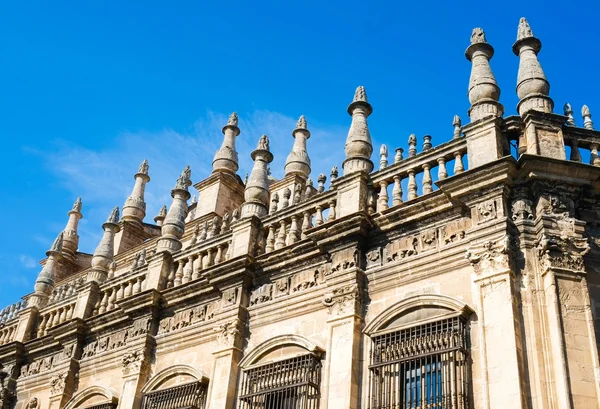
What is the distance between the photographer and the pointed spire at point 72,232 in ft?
81.7

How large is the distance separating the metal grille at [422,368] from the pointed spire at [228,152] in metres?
10.7

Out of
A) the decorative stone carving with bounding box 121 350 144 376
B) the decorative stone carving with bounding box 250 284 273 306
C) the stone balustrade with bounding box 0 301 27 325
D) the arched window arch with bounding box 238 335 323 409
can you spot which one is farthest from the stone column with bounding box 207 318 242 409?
the stone balustrade with bounding box 0 301 27 325

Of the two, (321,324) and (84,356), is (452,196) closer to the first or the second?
(321,324)

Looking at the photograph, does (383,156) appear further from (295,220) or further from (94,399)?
(94,399)

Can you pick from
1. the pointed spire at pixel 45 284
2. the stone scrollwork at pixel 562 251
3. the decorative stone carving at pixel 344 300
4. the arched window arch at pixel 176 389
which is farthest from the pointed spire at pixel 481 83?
the pointed spire at pixel 45 284

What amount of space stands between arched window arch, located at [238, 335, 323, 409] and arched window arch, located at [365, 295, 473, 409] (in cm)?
105

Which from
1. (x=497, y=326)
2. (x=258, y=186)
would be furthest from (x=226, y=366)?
(x=497, y=326)

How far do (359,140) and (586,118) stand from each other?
3.74m

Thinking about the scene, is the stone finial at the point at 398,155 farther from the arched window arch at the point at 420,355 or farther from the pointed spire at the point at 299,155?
the pointed spire at the point at 299,155

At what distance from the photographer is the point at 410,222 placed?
1203 cm

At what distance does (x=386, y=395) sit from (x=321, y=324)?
76.6 inches

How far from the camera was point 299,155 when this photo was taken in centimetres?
1827

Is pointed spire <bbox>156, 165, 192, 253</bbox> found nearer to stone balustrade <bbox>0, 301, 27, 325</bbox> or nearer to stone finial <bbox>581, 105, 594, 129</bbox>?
stone balustrade <bbox>0, 301, 27, 325</bbox>

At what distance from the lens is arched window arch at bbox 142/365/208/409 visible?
44.1ft
